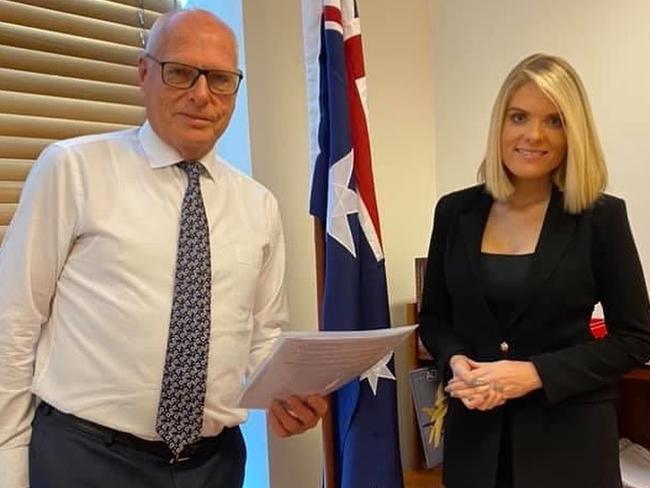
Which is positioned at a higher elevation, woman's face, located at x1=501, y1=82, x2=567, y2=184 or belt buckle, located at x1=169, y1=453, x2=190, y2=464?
woman's face, located at x1=501, y1=82, x2=567, y2=184

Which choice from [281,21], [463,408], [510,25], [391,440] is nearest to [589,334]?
[463,408]

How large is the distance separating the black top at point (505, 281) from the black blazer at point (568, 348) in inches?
0.6

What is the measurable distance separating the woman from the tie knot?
0.58 m

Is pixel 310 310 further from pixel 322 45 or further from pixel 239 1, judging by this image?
pixel 239 1

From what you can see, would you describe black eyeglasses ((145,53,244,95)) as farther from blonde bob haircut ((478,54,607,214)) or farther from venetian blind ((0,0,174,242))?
blonde bob haircut ((478,54,607,214))

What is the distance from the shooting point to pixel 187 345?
121cm

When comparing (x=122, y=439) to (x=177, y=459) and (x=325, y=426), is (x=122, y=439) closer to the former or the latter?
(x=177, y=459)

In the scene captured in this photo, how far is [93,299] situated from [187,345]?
0.19 metres

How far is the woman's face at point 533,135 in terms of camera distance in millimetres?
1365

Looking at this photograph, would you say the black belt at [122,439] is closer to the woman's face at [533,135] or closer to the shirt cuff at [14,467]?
the shirt cuff at [14,467]

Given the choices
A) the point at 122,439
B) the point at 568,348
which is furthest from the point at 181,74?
the point at 568,348

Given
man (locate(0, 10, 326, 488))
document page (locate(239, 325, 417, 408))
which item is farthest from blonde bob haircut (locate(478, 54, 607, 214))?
man (locate(0, 10, 326, 488))

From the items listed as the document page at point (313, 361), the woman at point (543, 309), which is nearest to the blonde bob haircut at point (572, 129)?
the woman at point (543, 309)

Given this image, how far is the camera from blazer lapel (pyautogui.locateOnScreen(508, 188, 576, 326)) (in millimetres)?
1306
